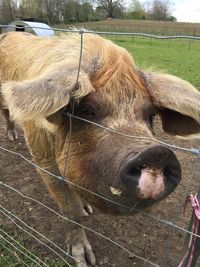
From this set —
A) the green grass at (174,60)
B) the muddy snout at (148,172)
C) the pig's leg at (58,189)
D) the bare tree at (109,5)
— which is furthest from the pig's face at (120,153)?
the bare tree at (109,5)

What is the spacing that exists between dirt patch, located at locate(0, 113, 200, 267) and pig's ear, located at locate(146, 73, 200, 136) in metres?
0.62

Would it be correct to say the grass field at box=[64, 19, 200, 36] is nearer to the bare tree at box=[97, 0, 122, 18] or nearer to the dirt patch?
the bare tree at box=[97, 0, 122, 18]

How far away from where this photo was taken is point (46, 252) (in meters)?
3.13

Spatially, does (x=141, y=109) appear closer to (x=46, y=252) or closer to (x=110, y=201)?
(x=110, y=201)

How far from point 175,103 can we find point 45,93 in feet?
2.40

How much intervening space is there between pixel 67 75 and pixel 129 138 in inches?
19.5

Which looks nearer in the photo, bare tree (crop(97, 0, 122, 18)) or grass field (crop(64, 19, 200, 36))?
grass field (crop(64, 19, 200, 36))

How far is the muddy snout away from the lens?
175 centimetres

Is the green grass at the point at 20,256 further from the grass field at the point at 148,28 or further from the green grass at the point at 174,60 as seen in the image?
the grass field at the point at 148,28

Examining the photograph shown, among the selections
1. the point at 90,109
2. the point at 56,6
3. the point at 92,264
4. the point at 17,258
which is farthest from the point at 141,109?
the point at 56,6

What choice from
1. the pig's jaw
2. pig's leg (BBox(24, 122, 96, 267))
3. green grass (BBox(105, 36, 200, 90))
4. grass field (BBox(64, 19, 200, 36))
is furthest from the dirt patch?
grass field (BBox(64, 19, 200, 36))

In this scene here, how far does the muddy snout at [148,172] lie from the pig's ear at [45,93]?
0.50 meters

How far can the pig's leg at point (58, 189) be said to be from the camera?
2.79 meters

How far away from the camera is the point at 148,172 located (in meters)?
1.77
